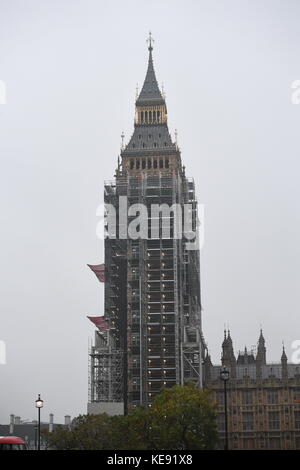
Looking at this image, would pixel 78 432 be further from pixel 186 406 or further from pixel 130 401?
pixel 130 401

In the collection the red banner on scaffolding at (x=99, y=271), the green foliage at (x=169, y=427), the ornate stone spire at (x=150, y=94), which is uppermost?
the ornate stone spire at (x=150, y=94)

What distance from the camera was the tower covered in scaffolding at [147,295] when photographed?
143875mm

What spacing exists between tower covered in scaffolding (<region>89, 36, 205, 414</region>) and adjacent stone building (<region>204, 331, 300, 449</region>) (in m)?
9.48

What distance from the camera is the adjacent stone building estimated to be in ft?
494

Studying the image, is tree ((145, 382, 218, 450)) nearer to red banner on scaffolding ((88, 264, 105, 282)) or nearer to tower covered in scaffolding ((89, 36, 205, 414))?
tower covered in scaffolding ((89, 36, 205, 414))

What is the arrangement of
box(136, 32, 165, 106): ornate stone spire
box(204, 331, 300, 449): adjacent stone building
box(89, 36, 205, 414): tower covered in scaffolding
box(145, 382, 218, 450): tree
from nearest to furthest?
box(145, 382, 218, 450): tree < box(89, 36, 205, 414): tower covered in scaffolding < box(204, 331, 300, 449): adjacent stone building < box(136, 32, 165, 106): ornate stone spire

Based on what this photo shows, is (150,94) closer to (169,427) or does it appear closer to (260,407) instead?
(260,407)

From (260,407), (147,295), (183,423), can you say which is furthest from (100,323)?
(183,423)

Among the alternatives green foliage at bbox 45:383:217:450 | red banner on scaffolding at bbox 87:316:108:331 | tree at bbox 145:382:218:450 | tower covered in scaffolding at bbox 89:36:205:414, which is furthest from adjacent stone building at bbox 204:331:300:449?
tree at bbox 145:382:218:450

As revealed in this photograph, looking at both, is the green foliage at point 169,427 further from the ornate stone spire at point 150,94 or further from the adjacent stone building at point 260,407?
the ornate stone spire at point 150,94

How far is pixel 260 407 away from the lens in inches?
6033

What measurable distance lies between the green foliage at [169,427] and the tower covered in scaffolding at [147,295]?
2571 centimetres

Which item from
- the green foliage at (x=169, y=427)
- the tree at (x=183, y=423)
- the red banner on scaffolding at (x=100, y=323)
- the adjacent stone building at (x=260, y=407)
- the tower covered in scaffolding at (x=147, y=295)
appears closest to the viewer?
the tree at (x=183, y=423)

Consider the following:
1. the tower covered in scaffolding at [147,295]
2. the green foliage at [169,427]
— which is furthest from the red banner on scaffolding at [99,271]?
the green foliage at [169,427]
